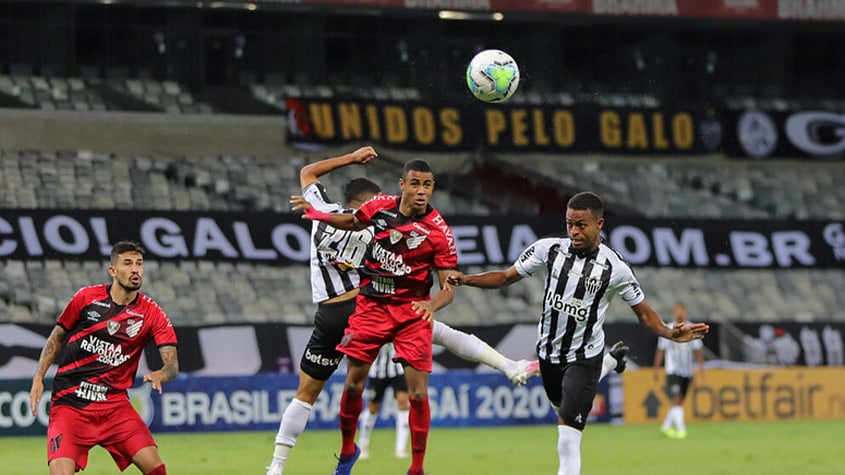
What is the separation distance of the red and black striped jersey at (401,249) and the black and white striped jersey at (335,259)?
665 millimetres

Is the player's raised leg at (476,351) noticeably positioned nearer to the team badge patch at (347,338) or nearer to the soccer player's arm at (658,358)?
the team badge patch at (347,338)

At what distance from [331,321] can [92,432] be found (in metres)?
2.58

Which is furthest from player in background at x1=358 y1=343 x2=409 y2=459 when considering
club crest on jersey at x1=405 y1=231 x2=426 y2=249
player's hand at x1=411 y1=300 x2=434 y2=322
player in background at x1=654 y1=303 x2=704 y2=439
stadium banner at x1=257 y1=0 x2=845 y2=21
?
stadium banner at x1=257 y1=0 x2=845 y2=21

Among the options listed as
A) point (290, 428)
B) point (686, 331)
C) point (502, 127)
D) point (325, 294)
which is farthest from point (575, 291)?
point (502, 127)

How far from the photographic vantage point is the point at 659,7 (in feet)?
103

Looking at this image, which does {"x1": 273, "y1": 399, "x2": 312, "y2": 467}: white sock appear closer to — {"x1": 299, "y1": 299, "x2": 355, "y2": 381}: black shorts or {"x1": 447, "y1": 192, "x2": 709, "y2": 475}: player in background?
{"x1": 299, "y1": 299, "x2": 355, "y2": 381}: black shorts

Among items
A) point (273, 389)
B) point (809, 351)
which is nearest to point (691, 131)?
point (809, 351)

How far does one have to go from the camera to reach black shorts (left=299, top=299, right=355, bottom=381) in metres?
12.1

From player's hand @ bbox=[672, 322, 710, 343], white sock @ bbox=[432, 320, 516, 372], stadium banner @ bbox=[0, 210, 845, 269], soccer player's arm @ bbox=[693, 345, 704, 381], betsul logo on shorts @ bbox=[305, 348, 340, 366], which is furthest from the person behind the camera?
stadium banner @ bbox=[0, 210, 845, 269]

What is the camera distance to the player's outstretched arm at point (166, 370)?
9.84 m

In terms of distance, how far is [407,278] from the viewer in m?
11.6

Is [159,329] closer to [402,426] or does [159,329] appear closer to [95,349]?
[95,349]

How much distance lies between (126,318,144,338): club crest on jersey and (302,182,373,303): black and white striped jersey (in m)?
2.28

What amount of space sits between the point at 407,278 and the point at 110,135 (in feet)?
72.9
